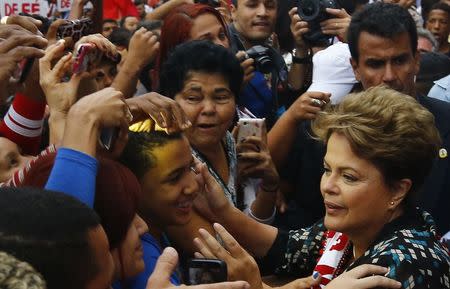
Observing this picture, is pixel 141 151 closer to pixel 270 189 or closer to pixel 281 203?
pixel 270 189

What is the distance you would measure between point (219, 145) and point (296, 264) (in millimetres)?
788

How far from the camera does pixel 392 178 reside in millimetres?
2713

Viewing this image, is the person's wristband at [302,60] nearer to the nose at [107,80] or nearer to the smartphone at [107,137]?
the nose at [107,80]

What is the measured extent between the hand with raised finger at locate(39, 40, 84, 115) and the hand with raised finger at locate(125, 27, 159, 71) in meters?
0.93

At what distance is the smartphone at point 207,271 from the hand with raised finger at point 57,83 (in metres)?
0.90

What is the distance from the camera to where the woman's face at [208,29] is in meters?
4.43

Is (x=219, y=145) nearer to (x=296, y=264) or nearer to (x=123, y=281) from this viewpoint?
(x=296, y=264)

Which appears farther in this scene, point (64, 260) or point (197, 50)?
point (197, 50)

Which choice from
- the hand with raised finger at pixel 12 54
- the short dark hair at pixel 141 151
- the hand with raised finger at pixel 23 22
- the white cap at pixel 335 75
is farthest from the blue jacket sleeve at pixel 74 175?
the white cap at pixel 335 75

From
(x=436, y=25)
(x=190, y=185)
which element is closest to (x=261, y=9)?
(x=190, y=185)

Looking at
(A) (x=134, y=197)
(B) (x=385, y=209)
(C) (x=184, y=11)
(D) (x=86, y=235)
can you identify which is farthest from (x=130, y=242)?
(C) (x=184, y=11)

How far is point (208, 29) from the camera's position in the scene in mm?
4508

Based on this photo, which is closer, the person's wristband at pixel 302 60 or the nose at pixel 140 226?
the nose at pixel 140 226

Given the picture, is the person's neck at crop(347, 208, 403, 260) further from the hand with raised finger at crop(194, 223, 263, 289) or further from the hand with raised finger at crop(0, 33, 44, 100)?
the hand with raised finger at crop(0, 33, 44, 100)
